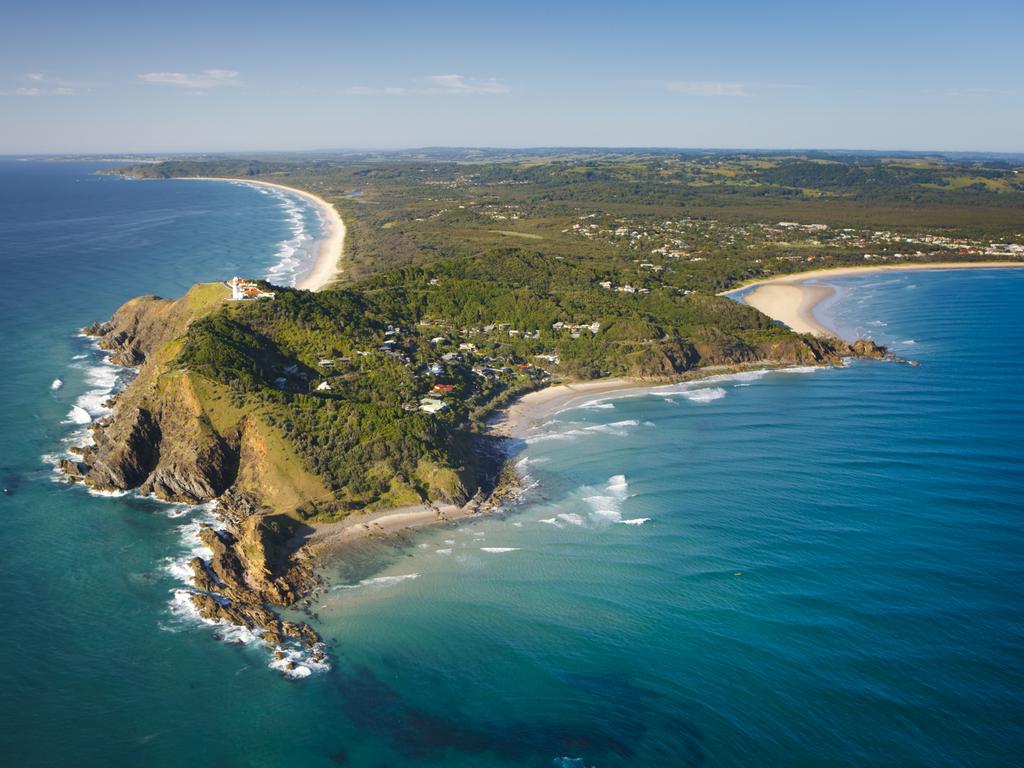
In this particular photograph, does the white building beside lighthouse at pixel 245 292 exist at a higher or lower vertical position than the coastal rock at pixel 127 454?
higher

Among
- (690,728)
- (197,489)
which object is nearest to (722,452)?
(690,728)

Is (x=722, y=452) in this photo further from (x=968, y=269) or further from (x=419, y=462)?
(x=968, y=269)

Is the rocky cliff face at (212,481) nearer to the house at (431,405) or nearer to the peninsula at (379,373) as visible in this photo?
the peninsula at (379,373)

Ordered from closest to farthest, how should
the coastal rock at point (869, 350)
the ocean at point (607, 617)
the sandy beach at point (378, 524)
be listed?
the ocean at point (607, 617) → the sandy beach at point (378, 524) → the coastal rock at point (869, 350)

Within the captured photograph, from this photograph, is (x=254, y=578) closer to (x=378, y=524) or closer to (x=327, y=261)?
(x=378, y=524)

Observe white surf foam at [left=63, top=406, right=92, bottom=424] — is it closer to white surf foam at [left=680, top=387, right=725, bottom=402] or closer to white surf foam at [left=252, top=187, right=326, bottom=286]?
white surf foam at [left=252, top=187, right=326, bottom=286]

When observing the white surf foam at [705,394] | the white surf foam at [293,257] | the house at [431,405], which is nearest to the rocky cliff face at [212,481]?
the house at [431,405]

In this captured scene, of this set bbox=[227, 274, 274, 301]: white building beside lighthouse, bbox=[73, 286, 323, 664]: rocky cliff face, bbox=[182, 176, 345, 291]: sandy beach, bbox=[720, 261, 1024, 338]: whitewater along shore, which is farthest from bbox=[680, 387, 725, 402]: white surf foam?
bbox=[182, 176, 345, 291]: sandy beach

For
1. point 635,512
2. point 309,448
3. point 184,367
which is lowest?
point 635,512
